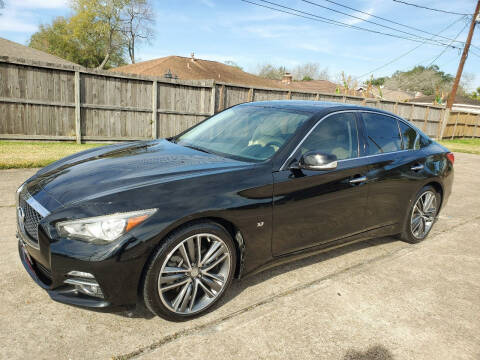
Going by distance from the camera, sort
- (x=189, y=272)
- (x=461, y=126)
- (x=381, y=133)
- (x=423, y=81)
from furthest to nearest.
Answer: (x=423, y=81) → (x=461, y=126) → (x=381, y=133) → (x=189, y=272)

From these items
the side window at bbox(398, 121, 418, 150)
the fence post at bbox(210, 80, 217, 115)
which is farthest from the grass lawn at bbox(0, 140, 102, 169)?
the side window at bbox(398, 121, 418, 150)

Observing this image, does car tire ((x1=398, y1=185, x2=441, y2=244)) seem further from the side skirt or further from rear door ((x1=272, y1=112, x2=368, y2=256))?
rear door ((x1=272, y1=112, x2=368, y2=256))

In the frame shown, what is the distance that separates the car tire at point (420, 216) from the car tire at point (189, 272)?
261cm

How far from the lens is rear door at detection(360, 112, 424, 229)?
12.2 feet

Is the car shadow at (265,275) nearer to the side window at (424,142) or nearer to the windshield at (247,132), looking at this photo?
the windshield at (247,132)

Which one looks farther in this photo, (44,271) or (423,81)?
(423,81)

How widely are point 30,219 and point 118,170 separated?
0.69m

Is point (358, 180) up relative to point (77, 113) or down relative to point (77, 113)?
up

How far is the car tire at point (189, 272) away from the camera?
7.88 ft

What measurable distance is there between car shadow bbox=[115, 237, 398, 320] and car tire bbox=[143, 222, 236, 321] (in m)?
0.17

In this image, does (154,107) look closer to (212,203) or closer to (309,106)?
(309,106)

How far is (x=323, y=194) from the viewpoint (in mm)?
3223

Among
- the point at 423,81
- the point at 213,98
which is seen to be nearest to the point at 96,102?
the point at 213,98

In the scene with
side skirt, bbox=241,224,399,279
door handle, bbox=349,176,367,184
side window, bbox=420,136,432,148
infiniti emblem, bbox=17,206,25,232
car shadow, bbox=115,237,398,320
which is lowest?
car shadow, bbox=115,237,398,320
